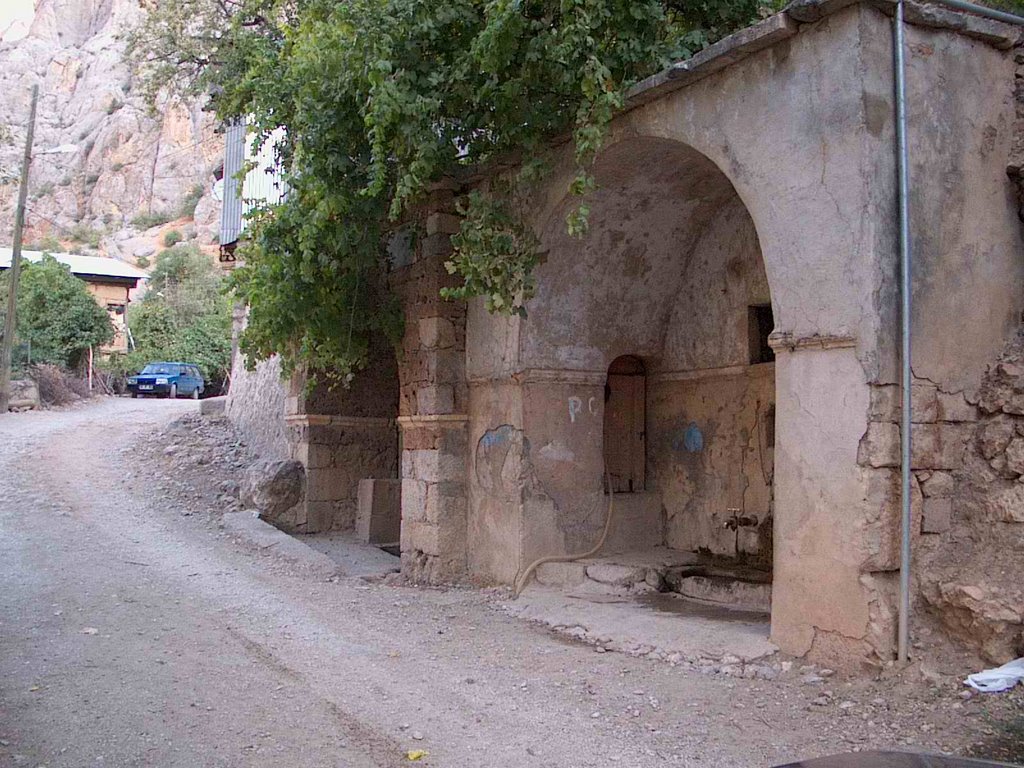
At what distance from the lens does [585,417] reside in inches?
344

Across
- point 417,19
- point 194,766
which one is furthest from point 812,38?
point 194,766

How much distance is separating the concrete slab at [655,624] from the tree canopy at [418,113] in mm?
2489

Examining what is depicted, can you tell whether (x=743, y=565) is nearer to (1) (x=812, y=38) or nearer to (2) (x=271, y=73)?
(1) (x=812, y=38)

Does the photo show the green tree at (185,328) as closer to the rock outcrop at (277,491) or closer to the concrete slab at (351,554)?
the rock outcrop at (277,491)

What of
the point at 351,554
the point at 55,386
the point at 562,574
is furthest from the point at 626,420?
the point at 55,386

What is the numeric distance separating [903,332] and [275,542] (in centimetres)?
709

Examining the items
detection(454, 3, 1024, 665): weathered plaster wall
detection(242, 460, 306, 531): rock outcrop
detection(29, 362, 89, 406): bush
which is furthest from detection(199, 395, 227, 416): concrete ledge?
detection(454, 3, 1024, 665): weathered plaster wall

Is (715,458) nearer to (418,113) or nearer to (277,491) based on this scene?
(418,113)

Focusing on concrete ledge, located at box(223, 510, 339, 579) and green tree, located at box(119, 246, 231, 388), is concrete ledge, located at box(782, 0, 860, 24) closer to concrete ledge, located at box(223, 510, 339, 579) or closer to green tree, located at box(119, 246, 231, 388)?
concrete ledge, located at box(223, 510, 339, 579)

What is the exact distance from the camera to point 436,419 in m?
9.16

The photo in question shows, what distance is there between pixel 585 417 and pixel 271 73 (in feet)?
14.5

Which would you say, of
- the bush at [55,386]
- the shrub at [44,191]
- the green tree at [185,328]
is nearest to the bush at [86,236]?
the shrub at [44,191]

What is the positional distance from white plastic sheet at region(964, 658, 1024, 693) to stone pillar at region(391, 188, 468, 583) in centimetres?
511

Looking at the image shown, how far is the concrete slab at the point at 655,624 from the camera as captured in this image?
6148mm
